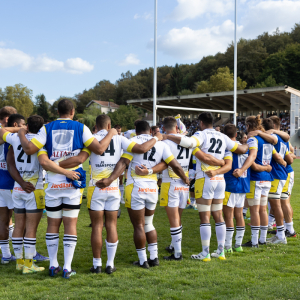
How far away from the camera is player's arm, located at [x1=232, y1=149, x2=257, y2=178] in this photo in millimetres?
5422

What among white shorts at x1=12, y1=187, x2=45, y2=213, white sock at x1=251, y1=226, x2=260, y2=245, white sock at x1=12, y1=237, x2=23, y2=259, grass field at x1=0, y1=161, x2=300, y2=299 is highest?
white shorts at x1=12, y1=187, x2=45, y2=213

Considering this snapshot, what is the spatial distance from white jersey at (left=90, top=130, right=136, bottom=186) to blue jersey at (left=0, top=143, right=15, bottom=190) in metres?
1.36

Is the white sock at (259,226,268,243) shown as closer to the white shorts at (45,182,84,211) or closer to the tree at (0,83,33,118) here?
the white shorts at (45,182,84,211)

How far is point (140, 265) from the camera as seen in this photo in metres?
4.68

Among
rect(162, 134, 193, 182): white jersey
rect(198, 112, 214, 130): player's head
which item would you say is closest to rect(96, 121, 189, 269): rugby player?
rect(162, 134, 193, 182): white jersey

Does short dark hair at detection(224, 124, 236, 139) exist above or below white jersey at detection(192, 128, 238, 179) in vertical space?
above

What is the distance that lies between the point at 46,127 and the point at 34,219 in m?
1.32

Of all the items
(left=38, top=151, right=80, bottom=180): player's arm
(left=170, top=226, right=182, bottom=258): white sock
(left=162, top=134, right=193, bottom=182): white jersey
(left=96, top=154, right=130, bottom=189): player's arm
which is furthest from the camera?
(left=162, top=134, right=193, bottom=182): white jersey

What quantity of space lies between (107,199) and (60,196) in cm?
64

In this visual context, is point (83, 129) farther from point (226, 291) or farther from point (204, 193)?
point (226, 291)

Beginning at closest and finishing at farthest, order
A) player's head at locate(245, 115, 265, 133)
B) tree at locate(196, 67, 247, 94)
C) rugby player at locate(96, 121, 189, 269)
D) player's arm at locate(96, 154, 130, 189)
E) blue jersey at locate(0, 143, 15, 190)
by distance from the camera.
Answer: player's arm at locate(96, 154, 130, 189), rugby player at locate(96, 121, 189, 269), blue jersey at locate(0, 143, 15, 190), player's head at locate(245, 115, 265, 133), tree at locate(196, 67, 247, 94)

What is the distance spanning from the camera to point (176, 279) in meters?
4.09

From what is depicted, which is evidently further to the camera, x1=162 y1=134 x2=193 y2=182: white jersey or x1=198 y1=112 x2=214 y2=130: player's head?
x1=198 y1=112 x2=214 y2=130: player's head

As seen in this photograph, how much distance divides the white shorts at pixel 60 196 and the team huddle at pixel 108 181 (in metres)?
0.01
